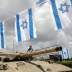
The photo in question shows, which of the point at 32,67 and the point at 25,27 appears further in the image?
the point at 25,27

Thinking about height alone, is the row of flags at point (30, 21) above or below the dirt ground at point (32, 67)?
above

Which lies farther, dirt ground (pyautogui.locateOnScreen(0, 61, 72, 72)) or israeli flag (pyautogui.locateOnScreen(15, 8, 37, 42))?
israeli flag (pyautogui.locateOnScreen(15, 8, 37, 42))

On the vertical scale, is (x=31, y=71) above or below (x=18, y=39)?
below

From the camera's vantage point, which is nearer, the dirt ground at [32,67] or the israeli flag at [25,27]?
the dirt ground at [32,67]

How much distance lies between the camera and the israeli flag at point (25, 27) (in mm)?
25047

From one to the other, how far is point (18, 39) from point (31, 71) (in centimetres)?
717

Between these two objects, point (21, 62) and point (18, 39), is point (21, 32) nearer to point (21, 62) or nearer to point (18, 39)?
point (18, 39)

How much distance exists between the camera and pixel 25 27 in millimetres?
26141

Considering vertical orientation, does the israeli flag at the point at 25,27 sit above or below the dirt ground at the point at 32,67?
above

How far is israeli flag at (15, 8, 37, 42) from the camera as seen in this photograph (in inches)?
986

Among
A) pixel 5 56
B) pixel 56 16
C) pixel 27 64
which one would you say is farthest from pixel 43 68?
pixel 56 16

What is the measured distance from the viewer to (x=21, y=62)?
20406 millimetres

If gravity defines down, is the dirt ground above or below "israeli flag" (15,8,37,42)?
below

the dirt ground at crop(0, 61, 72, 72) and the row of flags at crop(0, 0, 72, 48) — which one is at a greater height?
the row of flags at crop(0, 0, 72, 48)
